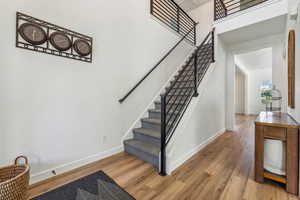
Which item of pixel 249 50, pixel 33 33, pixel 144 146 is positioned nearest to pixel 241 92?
pixel 249 50

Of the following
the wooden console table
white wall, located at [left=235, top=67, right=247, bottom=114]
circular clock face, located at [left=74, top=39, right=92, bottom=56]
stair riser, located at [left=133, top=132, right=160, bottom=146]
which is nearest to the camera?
the wooden console table

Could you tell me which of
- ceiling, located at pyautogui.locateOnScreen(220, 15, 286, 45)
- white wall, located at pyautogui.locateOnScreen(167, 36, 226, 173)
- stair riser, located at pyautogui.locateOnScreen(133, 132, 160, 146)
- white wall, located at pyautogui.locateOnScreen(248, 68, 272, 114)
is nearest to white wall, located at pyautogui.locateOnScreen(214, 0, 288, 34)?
ceiling, located at pyautogui.locateOnScreen(220, 15, 286, 45)

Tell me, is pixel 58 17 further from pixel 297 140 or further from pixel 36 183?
pixel 297 140

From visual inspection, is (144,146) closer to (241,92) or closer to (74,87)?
(74,87)

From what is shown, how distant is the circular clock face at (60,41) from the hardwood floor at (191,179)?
5.51ft

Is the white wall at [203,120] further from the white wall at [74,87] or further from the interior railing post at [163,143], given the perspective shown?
the white wall at [74,87]

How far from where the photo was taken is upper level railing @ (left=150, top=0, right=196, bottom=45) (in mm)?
3291

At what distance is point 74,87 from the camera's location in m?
1.89

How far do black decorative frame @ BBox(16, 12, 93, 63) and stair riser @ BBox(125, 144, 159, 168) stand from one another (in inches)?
63.8

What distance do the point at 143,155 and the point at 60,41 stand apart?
2.02 meters

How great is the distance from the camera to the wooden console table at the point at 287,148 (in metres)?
1.38

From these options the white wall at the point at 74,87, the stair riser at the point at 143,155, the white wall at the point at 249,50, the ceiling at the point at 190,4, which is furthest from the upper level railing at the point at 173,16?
the stair riser at the point at 143,155

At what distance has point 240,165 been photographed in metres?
2.00

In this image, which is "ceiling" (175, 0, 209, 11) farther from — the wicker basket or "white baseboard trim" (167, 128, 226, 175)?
the wicker basket
